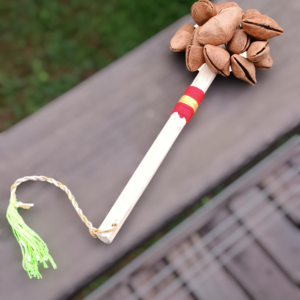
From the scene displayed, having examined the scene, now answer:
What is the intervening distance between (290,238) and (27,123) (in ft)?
2.31

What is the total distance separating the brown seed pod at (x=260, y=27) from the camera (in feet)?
2.07

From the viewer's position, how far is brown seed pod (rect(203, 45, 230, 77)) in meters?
0.63

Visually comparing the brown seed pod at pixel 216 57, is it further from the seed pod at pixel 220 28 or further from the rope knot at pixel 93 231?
the rope knot at pixel 93 231

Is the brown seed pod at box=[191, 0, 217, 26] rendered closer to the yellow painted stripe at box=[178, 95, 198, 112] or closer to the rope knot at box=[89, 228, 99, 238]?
the yellow painted stripe at box=[178, 95, 198, 112]

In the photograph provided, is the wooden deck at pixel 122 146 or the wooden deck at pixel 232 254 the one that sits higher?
the wooden deck at pixel 122 146

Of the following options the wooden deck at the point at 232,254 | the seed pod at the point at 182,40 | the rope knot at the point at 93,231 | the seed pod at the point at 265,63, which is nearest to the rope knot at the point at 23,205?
the rope knot at the point at 93,231

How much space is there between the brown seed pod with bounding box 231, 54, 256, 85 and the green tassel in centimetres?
58

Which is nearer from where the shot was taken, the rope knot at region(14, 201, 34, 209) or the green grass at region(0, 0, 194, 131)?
the rope knot at region(14, 201, 34, 209)

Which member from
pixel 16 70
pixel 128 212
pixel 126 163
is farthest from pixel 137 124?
pixel 16 70

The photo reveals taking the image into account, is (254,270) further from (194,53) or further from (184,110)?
(194,53)

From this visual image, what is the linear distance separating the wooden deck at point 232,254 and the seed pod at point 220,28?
339mm

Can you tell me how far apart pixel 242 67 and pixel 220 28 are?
0.33 ft

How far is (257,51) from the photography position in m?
0.63

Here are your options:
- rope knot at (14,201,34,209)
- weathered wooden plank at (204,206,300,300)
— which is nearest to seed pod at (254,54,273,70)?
weathered wooden plank at (204,206,300,300)
